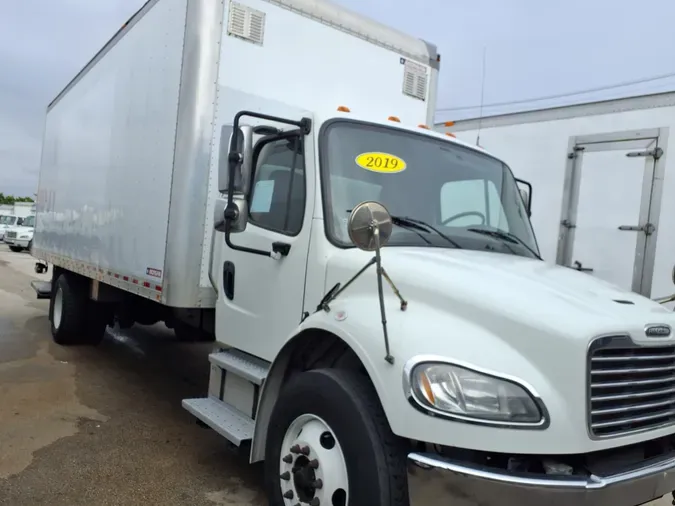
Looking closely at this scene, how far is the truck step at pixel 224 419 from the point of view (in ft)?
11.8

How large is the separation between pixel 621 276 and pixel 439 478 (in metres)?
4.18

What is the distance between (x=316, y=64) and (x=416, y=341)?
3.05m

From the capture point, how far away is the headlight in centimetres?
230

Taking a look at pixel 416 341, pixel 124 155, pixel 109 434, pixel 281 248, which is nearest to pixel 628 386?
pixel 416 341

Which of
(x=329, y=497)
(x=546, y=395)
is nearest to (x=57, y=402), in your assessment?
(x=329, y=497)

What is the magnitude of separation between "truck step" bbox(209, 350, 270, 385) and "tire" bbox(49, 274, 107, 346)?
13.7 ft

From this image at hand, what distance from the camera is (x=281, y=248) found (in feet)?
12.0

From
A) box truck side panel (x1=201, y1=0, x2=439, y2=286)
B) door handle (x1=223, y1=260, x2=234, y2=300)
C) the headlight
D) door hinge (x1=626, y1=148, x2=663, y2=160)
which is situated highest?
box truck side panel (x1=201, y1=0, x2=439, y2=286)

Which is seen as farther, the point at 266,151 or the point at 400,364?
the point at 266,151

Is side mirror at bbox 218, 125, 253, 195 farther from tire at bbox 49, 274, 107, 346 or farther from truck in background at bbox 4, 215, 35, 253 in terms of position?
truck in background at bbox 4, 215, 35, 253

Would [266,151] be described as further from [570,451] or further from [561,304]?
[570,451]

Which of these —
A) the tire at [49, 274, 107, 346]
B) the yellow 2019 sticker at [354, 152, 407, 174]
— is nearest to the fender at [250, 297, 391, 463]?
the yellow 2019 sticker at [354, 152, 407, 174]

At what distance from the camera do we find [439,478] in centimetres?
229

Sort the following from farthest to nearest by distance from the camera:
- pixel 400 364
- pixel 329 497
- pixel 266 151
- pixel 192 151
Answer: pixel 192 151, pixel 266 151, pixel 329 497, pixel 400 364
